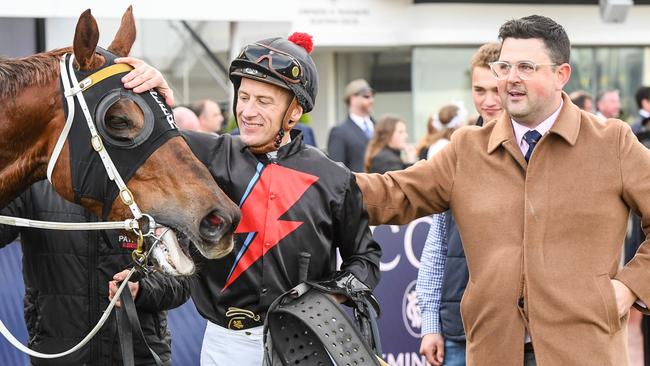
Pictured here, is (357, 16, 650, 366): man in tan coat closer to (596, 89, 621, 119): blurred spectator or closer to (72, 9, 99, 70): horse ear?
(72, 9, 99, 70): horse ear

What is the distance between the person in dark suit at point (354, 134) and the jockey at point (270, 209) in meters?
6.49

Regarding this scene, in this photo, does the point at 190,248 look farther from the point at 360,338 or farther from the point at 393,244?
the point at 393,244

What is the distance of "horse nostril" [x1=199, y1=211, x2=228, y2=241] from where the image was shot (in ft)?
9.95

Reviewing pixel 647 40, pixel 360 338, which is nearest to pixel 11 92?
pixel 360 338

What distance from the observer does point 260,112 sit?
3.34m

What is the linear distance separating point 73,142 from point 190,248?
50 cm

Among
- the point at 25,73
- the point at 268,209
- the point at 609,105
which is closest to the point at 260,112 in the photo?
the point at 268,209

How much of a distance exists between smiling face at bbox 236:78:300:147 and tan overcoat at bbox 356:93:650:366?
1.40 ft

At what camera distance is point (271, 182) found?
3322mm

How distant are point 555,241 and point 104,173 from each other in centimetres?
151

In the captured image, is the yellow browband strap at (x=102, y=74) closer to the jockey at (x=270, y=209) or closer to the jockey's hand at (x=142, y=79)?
the jockey's hand at (x=142, y=79)

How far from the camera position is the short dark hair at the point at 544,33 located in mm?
3512

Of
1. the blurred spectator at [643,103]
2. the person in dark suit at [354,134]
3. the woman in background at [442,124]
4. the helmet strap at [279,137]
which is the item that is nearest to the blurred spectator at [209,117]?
the person in dark suit at [354,134]

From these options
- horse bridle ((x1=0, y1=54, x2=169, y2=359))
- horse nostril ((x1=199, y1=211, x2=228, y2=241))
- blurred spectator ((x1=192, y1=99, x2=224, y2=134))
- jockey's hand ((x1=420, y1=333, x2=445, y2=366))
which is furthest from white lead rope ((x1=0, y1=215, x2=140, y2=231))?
blurred spectator ((x1=192, y1=99, x2=224, y2=134))
